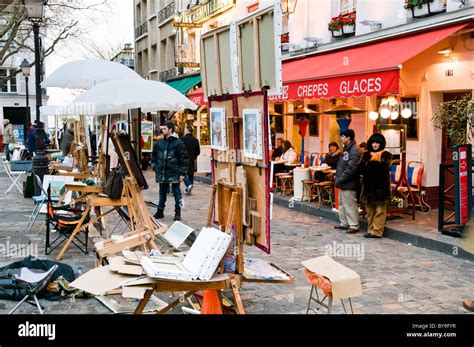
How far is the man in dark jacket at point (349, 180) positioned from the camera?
994cm

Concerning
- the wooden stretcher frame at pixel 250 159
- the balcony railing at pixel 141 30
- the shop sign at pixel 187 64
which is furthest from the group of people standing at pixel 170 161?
the balcony railing at pixel 141 30

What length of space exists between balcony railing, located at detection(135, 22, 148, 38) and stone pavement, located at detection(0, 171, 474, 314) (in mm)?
26384

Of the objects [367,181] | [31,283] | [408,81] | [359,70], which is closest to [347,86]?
[359,70]

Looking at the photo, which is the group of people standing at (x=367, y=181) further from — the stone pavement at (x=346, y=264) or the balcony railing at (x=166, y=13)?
the balcony railing at (x=166, y=13)

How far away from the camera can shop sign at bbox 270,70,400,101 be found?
10086 mm

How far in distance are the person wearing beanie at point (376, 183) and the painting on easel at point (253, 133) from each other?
179 inches

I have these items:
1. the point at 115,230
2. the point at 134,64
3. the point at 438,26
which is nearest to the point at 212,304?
the point at 115,230

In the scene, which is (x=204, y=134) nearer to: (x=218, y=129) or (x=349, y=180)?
(x=349, y=180)

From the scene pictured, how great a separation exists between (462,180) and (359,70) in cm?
307

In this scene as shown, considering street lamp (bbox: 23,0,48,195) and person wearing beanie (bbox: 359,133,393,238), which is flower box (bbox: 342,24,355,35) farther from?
street lamp (bbox: 23,0,48,195)

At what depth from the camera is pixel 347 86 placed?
36.6ft
